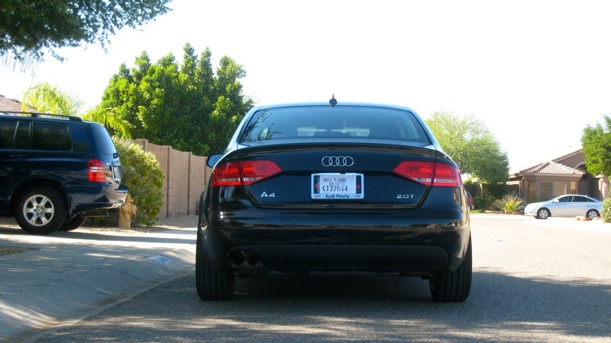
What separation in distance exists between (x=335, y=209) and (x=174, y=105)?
137 ft

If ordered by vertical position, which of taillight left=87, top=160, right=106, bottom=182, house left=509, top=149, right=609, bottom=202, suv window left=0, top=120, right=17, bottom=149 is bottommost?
taillight left=87, top=160, right=106, bottom=182

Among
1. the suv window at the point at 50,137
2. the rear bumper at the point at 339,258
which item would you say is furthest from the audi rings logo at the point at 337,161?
the suv window at the point at 50,137

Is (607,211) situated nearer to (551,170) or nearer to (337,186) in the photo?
(551,170)

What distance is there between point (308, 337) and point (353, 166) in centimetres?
145

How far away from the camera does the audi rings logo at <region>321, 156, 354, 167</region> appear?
6.64 metres

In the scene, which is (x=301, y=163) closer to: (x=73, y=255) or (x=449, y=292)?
(x=449, y=292)

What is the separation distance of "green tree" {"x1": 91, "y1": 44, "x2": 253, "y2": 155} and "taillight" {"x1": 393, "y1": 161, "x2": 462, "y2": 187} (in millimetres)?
38761

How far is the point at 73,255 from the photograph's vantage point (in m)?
10.3

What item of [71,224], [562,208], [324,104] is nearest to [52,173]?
[71,224]

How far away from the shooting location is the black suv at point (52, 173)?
13672 mm

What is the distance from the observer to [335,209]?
21.5 feet

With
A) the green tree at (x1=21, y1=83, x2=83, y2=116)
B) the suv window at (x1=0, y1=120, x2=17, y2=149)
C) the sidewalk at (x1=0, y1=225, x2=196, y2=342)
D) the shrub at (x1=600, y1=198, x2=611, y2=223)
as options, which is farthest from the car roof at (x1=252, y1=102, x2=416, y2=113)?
the shrub at (x1=600, y1=198, x2=611, y2=223)

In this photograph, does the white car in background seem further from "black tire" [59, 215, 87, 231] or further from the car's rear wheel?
"black tire" [59, 215, 87, 231]

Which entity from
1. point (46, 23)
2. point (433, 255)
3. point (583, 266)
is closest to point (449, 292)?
point (433, 255)
